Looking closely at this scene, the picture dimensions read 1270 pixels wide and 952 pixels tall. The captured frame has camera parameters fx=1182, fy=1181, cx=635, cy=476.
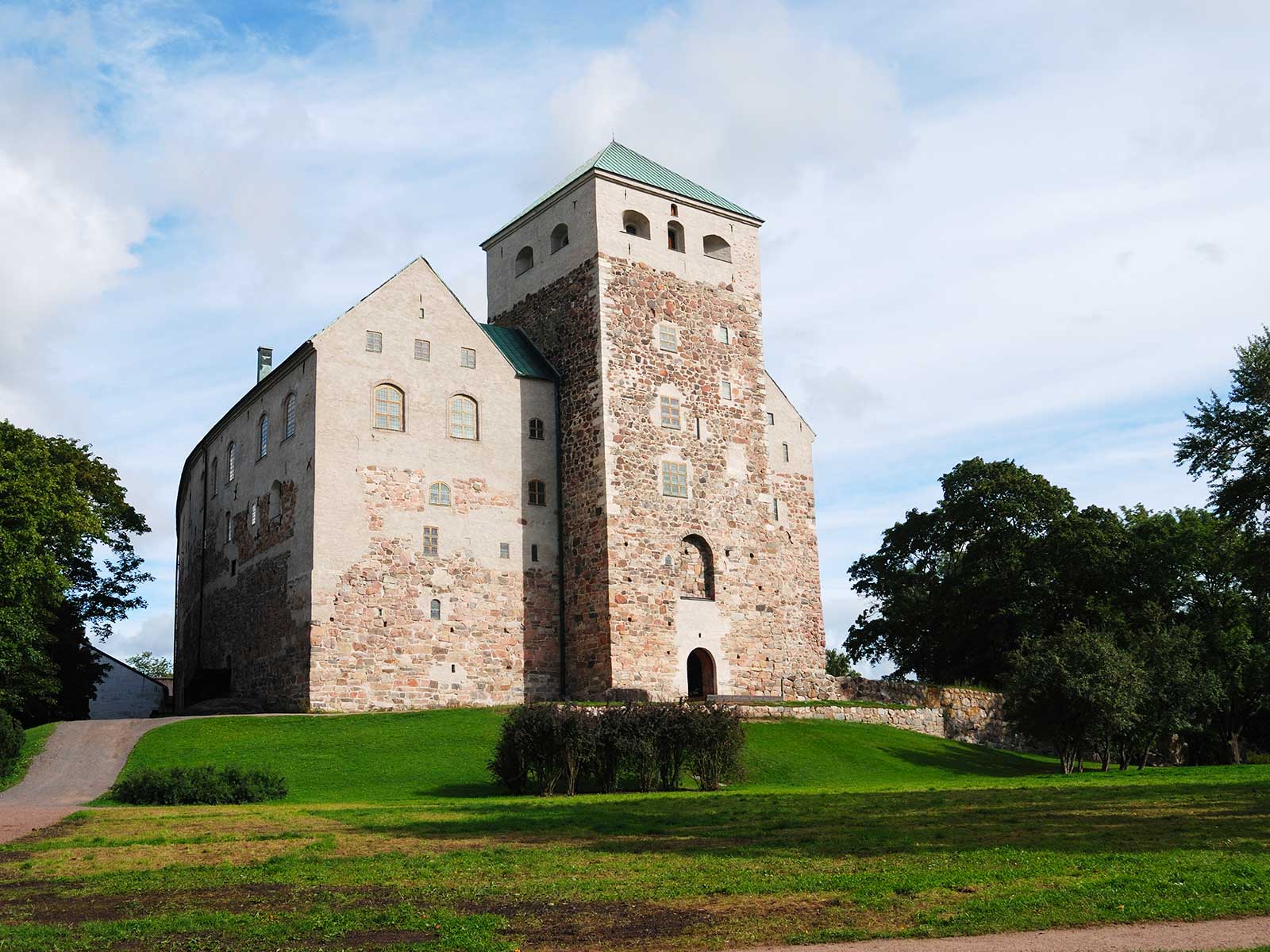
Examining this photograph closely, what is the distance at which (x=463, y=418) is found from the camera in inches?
1617

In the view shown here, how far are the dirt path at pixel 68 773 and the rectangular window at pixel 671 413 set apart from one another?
739 inches

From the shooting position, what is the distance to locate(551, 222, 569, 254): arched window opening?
147 feet

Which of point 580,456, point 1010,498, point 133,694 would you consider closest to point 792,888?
point 580,456

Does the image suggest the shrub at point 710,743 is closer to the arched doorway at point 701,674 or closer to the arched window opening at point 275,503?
the arched doorway at point 701,674

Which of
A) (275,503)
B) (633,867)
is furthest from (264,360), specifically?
(633,867)

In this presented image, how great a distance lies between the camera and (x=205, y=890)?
12.2 meters

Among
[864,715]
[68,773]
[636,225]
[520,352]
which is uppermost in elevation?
[636,225]

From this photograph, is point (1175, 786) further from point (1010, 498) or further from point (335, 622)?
point (1010, 498)

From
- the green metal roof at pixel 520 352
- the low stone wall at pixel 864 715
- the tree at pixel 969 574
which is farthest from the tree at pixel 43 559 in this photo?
the tree at pixel 969 574

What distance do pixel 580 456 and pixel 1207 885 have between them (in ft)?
104

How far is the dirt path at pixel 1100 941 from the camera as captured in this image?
29.5 feet

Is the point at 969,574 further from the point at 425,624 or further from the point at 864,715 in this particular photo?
the point at 425,624

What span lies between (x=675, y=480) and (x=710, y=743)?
54.2ft

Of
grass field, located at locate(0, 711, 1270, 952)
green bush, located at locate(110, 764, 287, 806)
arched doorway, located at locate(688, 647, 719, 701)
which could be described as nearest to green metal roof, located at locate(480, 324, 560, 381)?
arched doorway, located at locate(688, 647, 719, 701)
